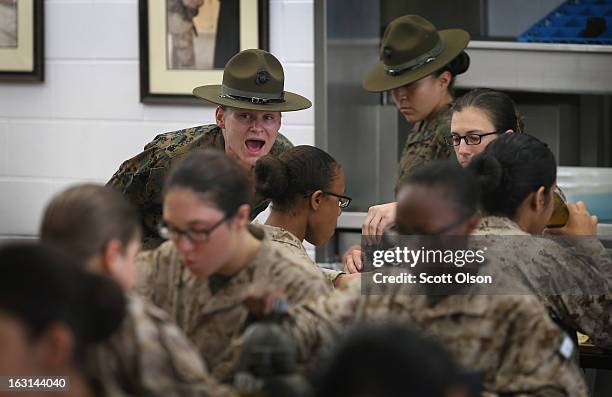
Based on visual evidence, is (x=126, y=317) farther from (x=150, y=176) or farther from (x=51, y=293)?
(x=150, y=176)

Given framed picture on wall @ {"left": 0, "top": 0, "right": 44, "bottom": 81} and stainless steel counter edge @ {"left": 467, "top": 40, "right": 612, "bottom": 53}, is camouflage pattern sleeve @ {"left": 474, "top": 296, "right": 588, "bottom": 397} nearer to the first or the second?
stainless steel counter edge @ {"left": 467, "top": 40, "right": 612, "bottom": 53}

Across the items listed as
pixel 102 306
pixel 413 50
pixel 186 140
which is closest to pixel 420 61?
pixel 413 50

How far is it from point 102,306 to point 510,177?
1400 millimetres

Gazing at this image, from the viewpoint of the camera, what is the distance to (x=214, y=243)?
259cm

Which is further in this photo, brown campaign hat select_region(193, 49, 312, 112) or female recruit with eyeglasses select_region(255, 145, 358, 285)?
brown campaign hat select_region(193, 49, 312, 112)

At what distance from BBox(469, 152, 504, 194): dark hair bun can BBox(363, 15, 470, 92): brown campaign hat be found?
4.15ft

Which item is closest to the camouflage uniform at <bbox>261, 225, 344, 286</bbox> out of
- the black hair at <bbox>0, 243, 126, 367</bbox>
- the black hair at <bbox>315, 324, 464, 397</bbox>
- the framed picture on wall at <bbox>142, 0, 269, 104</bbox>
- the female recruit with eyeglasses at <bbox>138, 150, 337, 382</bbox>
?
the female recruit with eyeglasses at <bbox>138, 150, 337, 382</bbox>

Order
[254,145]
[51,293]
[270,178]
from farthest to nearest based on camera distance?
1. [254,145]
2. [270,178]
3. [51,293]

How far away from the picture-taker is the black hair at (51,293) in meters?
1.83

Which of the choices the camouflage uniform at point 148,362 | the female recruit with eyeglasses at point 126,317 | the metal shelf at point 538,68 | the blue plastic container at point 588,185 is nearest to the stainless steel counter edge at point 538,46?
the metal shelf at point 538,68

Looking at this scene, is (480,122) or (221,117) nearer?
(480,122)

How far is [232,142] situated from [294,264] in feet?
4.39

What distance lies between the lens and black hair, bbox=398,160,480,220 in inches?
96.6

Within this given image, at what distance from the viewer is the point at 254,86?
4098mm
